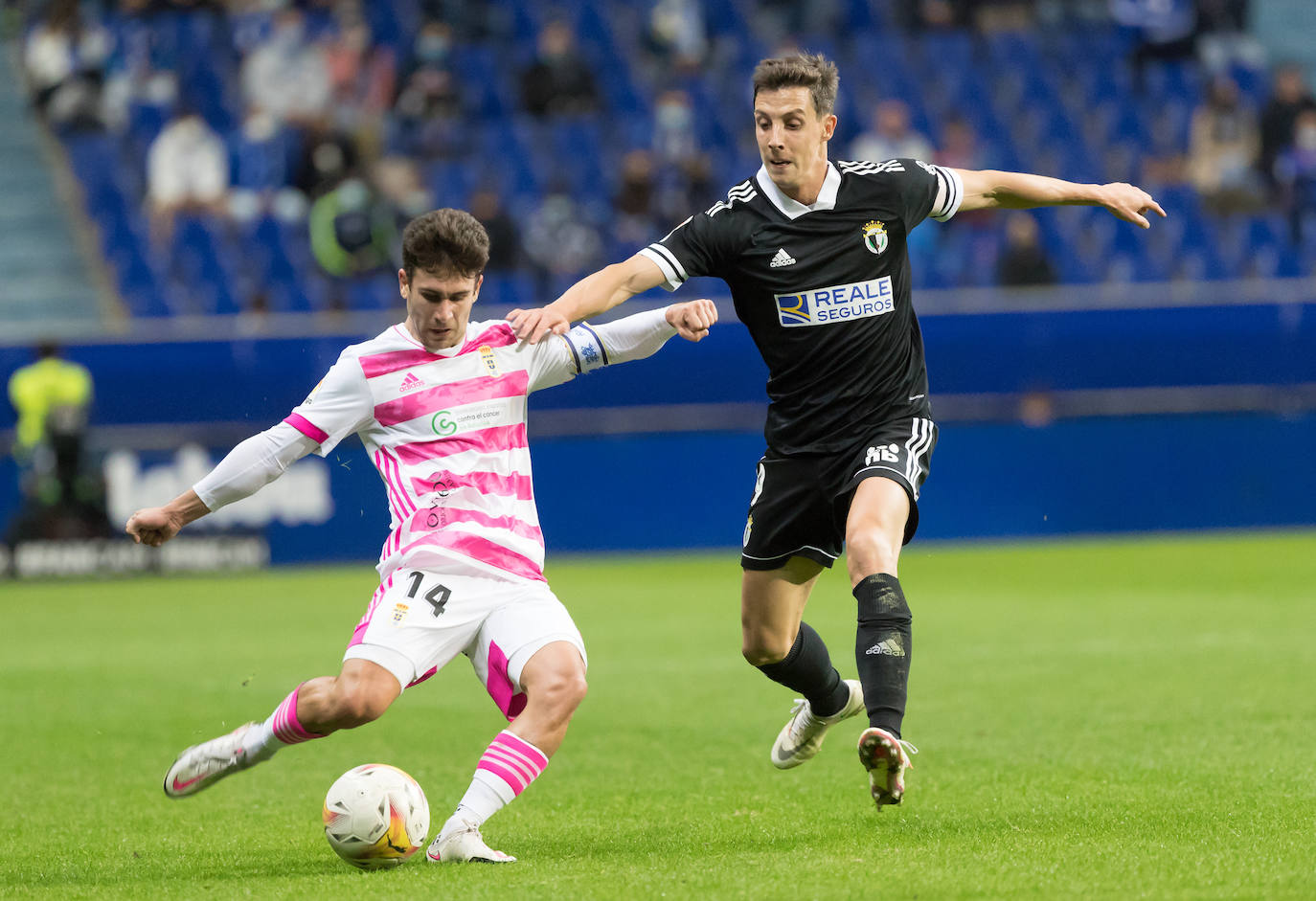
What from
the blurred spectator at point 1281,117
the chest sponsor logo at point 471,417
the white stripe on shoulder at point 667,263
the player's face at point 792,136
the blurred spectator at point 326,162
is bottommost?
the chest sponsor logo at point 471,417

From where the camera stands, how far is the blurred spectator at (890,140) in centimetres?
1989

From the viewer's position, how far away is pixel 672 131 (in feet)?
68.5

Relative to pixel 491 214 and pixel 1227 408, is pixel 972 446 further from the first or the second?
pixel 491 214

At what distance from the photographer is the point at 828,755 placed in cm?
767

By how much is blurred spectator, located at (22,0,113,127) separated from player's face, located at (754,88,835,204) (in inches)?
649

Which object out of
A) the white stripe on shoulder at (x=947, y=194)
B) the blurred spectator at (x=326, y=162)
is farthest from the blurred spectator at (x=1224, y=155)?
the white stripe on shoulder at (x=947, y=194)

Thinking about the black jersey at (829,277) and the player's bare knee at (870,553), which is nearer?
the player's bare knee at (870,553)

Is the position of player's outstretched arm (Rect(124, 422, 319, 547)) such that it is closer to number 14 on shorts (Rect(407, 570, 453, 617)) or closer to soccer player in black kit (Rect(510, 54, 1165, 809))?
number 14 on shorts (Rect(407, 570, 453, 617))

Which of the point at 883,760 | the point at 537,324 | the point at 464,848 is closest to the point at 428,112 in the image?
the point at 537,324

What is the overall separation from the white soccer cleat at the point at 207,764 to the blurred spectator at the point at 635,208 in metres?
14.1

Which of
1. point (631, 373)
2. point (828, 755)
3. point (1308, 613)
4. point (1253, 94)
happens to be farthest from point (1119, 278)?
point (828, 755)

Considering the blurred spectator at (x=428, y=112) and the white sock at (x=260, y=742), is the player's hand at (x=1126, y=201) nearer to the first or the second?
the white sock at (x=260, y=742)

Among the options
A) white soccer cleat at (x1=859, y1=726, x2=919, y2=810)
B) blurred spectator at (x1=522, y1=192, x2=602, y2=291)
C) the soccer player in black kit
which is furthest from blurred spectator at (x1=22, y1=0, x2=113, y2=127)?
white soccer cleat at (x1=859, y1=726, x2=919, y2=810)

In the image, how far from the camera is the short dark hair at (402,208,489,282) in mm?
5461
